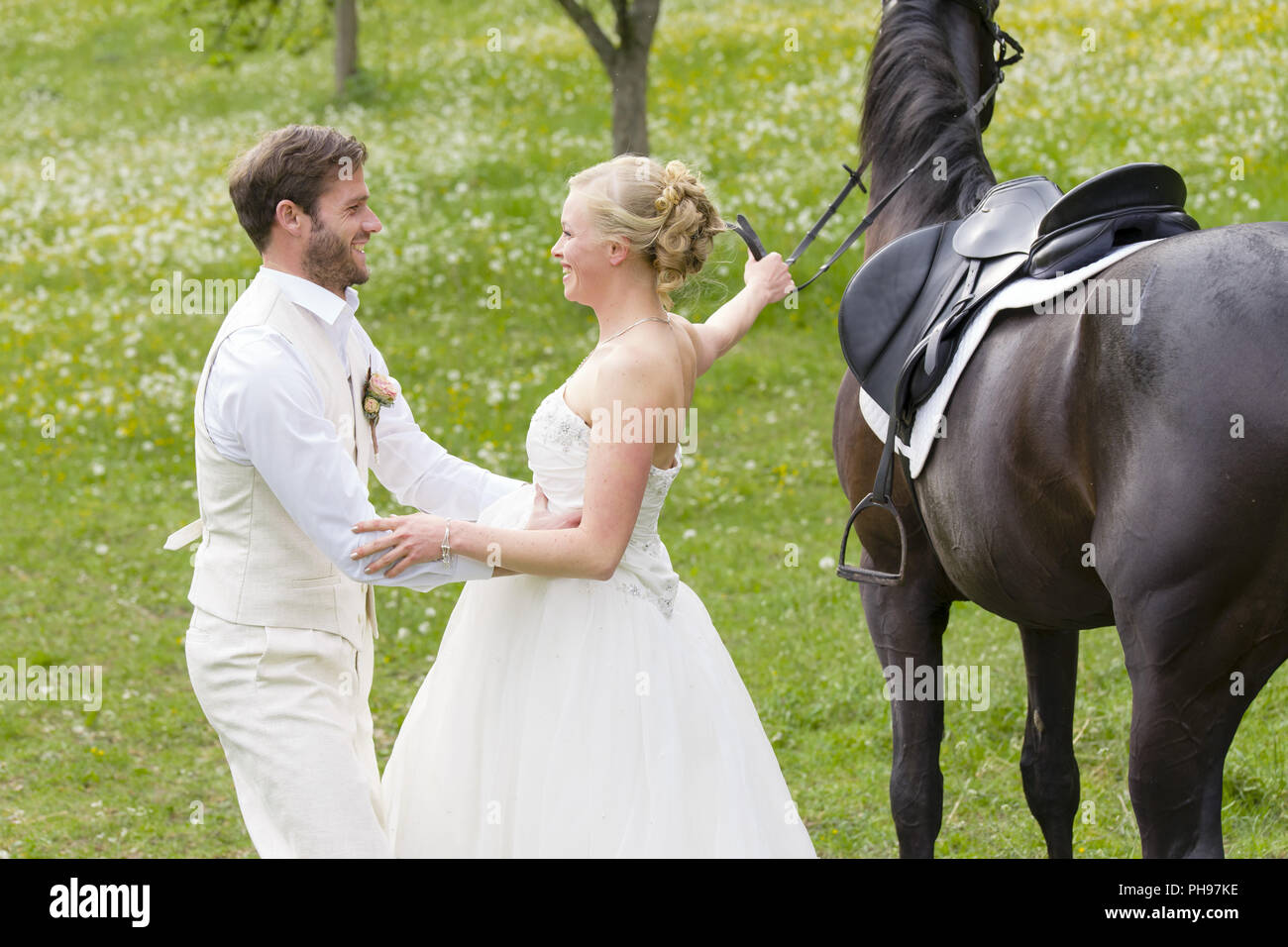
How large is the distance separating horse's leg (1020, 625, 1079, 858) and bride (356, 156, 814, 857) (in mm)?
1370

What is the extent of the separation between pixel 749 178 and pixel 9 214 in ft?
29.8

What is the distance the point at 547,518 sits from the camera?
355 cm

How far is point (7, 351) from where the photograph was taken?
13023 mm

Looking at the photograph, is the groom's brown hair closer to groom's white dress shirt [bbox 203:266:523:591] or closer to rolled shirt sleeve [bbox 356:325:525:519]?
groom's white dress shirt [bbox 203:266:523:591]

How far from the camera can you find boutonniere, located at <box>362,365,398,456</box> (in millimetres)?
3738

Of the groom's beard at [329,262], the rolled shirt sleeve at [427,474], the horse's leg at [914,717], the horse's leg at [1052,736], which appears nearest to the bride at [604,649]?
the rolled shirt sleeve at [427,474]

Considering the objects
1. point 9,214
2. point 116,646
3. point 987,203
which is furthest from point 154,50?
point 987,203

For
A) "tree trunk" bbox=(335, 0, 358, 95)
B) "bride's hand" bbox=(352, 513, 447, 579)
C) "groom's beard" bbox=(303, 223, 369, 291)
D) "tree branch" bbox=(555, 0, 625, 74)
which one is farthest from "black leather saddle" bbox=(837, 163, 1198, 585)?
"tree trunk" bbox=(335, 0, 358, 95)

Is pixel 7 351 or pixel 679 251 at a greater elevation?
pixel 7 351

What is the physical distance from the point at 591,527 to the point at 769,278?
48.9 inches

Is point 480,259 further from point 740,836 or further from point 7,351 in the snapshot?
point 740,836

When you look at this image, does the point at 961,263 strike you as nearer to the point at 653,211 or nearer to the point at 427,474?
the point at 653,211

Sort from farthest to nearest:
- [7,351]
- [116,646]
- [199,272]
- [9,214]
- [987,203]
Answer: [9,214] < [199,272] < [7,351] < [116,646] < [987,203]

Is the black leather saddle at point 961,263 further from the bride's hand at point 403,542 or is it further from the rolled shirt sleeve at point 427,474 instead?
the bride's hand at point 403,542
